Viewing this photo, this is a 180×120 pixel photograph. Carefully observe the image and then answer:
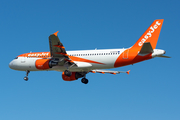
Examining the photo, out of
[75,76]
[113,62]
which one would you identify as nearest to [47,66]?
[75,76]

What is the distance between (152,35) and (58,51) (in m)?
12.2

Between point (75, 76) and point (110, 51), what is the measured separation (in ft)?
27.8

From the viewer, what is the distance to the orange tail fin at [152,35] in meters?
38.9

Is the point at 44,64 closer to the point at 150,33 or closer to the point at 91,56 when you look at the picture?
the point at 91,56

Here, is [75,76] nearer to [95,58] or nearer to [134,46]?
[95,58]

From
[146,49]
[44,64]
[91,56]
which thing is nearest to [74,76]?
[44,64]

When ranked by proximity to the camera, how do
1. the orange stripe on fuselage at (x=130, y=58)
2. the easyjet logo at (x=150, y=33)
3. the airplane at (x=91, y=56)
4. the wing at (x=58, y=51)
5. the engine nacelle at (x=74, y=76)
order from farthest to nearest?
the engine nacelle at (x=74, y=76)
the easyjet logo at (x=150, y=33)
the orange stripe on fuselage at (x=130, y=58)
the airplane at (x=91, y=56)
the wing at (x=58, y=51)

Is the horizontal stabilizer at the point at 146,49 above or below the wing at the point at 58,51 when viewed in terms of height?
below

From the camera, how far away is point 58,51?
39.4 m

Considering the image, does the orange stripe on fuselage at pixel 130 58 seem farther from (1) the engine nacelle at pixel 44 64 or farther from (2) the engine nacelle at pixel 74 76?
(1) the engine nacelle at pixel 44 64

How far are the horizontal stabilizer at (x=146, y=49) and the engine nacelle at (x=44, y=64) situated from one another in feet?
38.0

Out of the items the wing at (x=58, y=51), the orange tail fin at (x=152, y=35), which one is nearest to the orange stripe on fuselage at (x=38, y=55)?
the wing at (x=58, y=51)

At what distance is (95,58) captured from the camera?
132 ft

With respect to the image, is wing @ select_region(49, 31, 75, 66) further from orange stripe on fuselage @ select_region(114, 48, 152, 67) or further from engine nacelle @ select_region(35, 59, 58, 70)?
orange stripe on fuselage @ select_region(114, 48, 152, 67)
